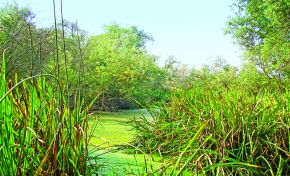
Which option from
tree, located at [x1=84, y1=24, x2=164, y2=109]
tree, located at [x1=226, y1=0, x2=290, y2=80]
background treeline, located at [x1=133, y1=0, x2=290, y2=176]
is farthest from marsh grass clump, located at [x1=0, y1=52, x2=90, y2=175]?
tree, located at [x1=84, y1=24, x2=164, y2=109]

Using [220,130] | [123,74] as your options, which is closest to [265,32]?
[123,74]

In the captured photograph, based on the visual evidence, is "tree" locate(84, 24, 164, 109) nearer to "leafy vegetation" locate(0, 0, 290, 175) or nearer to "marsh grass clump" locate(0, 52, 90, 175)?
"leafy vegetation" locate(0, 0, 290, 175)

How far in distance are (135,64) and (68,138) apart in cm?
2181

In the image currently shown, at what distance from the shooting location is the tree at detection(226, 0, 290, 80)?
13943 mm

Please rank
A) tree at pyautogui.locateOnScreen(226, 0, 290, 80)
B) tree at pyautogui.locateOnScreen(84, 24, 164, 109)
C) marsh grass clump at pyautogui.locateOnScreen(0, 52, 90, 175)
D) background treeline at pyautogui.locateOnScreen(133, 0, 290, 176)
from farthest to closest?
tree at pyautogui.locateOnScreen(84, 24, 164, 109) < tree at pyautogui.locateOnScreen(226, 0, 290, 80) < background treeline at pyautogui.locateOnScreen(133, 0, 290, 176) < marsh grass clump at pyautogui.locateOnScreen(0, 52, 90, 175)

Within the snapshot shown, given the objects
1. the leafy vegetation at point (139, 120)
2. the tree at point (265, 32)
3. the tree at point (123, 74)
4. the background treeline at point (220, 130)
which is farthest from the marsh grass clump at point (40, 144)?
the tree at point (123, 74)

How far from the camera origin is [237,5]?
18.0 metres

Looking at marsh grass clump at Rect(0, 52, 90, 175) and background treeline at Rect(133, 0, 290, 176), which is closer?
marsh grass clump at Rect(0, 52, 90, 175)

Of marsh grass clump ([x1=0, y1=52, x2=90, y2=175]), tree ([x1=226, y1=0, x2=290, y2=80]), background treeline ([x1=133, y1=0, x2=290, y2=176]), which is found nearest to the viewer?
marsh grass clump ([x1=0, y1=52, x2=90, y2=175])

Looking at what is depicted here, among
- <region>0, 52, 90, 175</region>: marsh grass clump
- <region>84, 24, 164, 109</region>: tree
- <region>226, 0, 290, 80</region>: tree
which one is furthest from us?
<region>84, 24, 164, 109</region>: tree

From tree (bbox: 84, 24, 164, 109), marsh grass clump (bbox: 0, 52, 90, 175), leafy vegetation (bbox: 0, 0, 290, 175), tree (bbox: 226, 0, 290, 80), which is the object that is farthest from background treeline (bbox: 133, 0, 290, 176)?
tree (bbox: 84, 24, 164, 109)

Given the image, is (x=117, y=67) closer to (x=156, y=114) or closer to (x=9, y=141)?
(x=156, y=114)

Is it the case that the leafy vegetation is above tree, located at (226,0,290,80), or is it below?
below

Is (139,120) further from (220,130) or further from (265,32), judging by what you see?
(265,32)
